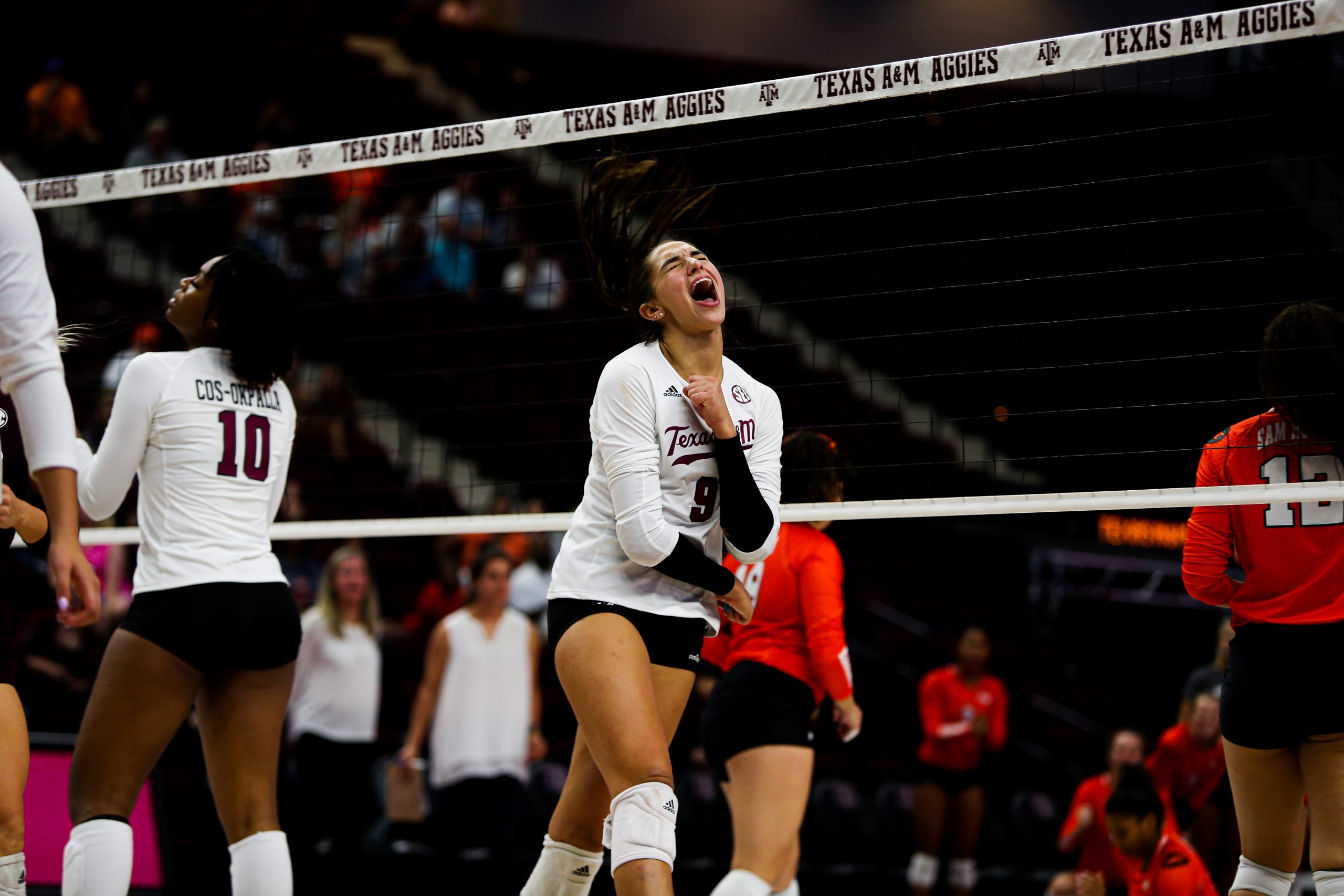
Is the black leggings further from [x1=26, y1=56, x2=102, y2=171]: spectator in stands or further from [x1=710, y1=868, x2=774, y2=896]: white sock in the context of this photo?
[x1=26, y1=56, x2=102, y2=171]: spectator in stands

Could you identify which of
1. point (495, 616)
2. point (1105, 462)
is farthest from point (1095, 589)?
point (495, 616)

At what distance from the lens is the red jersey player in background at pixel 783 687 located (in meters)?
4.87

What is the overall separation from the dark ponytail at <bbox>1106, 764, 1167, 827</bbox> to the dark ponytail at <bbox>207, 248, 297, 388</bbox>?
3.71 meters

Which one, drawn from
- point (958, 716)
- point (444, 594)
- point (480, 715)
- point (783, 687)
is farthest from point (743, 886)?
point (444, 594)

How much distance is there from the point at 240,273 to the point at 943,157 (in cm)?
236

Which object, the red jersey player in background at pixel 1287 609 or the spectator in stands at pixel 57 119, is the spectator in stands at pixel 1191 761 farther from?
the spectator in stands at pixel 57 119

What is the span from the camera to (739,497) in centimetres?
359

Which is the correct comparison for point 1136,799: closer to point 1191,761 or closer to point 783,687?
point 783,687

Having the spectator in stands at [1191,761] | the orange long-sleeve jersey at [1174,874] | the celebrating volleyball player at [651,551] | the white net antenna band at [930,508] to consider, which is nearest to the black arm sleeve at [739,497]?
the celebrating volleyball player at [651,551]

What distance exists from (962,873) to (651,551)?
6.81 meters

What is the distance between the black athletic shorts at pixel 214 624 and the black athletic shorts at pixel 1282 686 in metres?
2.88

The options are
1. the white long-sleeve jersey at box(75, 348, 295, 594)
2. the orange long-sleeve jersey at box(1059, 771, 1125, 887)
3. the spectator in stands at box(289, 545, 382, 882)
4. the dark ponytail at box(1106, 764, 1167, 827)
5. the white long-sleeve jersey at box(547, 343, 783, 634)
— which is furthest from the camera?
the spectator in stands at box(289, 545, 382, 882)

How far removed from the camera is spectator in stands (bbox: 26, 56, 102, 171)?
42.9 feet

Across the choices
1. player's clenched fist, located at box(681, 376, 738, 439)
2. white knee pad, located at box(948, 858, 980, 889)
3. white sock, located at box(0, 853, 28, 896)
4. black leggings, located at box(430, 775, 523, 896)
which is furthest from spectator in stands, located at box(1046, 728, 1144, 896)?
white sock, located at box(0, 853, 28, 896)
